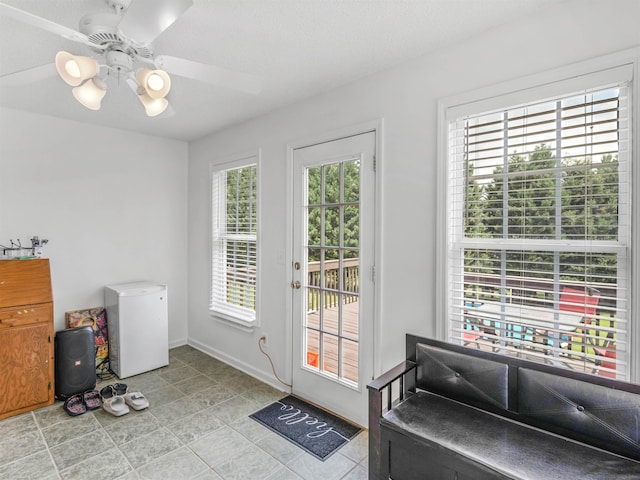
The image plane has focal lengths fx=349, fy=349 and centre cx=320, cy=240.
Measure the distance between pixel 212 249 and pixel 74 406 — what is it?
1844mm

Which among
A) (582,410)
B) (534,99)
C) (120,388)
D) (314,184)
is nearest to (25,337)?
(120,388)

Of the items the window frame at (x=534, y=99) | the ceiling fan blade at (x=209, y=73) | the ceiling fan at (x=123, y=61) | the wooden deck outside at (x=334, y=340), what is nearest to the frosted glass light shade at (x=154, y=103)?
the ceiling fan at (x=123, y=61)

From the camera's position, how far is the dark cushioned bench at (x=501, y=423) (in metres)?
1.42

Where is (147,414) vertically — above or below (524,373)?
below

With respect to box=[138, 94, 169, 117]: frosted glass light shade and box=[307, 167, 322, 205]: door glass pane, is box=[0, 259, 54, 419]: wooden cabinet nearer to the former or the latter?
box=[138, 94, 169, 117]: frosted glass light shade

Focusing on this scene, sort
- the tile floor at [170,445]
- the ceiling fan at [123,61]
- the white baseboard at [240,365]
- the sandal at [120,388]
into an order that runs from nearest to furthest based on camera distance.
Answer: the ceiling fan at [123,61] → the tile floor at [170,445] → the sandal at [120,388] → the white baseboard at [240,365]

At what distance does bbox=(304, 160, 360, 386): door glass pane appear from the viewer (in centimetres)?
259

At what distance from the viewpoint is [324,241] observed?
2789mm

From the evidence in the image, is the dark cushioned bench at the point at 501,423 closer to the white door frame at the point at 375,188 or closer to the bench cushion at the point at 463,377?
the bench cushion at the point at 463,377

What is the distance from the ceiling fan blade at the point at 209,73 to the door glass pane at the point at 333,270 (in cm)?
114

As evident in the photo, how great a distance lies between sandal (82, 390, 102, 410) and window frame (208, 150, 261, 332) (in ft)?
4.12

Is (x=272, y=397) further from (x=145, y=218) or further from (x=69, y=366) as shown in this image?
(x=145, y=218)

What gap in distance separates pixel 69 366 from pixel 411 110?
134 inches

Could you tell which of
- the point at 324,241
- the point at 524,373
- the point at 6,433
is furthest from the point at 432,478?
the point at 6,433
